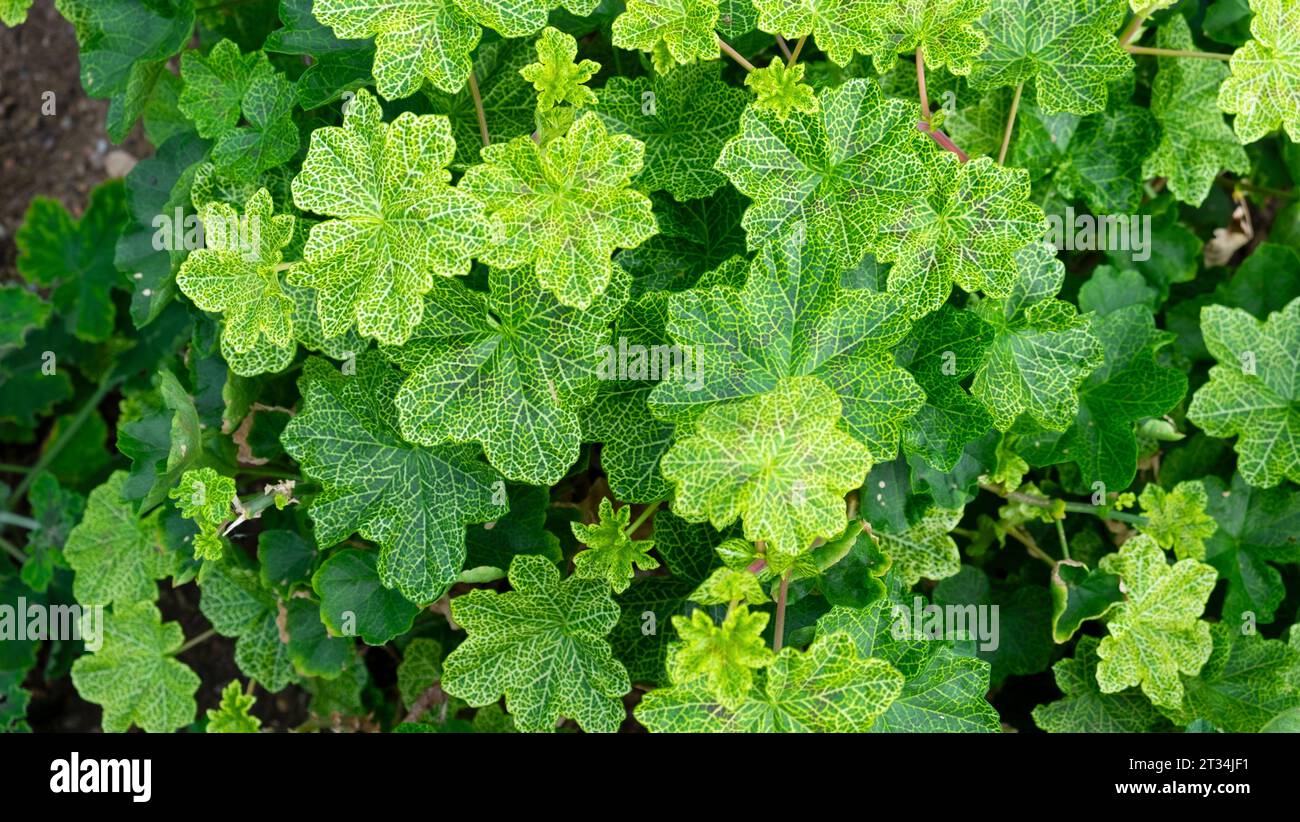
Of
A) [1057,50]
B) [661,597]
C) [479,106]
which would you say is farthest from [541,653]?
[1057,50]

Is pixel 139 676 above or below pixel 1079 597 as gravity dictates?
below

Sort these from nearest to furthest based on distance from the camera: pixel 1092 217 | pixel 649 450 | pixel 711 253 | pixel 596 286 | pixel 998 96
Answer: pixel 596 286
pixel 649 450
pixel 711 253
pixel 998 96
pixel 1092 217

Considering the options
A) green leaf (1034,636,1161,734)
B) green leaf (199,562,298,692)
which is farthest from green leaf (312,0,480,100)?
green leaf (1034,636,1161,734)

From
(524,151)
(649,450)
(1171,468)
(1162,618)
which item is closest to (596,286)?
(524,151)

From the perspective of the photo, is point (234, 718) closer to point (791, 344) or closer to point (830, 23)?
point (791, 344)

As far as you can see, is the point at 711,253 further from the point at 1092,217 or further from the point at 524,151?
the point at 1092,217

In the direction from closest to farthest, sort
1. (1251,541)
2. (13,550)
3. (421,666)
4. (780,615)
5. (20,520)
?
(780,615), (1251,541), (421,666), (20,520), (13,550)
